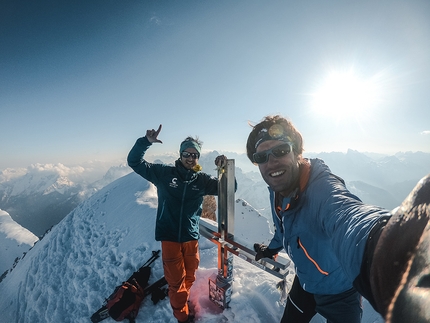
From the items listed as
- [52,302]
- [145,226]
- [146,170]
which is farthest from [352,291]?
[52,302]

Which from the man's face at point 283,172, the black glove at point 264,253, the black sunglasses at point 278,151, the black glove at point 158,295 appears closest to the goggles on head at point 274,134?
the black sunglasses at point 278,151

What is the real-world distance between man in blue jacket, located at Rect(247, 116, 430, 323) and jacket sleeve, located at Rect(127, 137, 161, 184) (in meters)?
2.36

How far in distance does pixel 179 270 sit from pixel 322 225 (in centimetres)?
295

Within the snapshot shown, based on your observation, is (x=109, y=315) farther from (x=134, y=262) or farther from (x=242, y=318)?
(x=242, y=318)

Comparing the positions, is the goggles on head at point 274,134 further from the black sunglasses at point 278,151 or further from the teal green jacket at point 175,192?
the teal green jacket at point 175,192

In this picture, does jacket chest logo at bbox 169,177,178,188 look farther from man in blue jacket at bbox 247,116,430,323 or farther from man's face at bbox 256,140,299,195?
man's face at bbox 256,140,299,195

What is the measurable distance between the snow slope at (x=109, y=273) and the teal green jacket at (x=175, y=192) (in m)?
1.37

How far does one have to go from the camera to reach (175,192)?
13.6 ft

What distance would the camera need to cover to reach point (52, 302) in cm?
683

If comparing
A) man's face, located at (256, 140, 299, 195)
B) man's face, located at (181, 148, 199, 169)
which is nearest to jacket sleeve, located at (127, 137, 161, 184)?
man's face, located at (181, 148, 199, 169)

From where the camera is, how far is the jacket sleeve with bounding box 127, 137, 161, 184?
437 centimetres

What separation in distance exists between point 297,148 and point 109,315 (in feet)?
18.1

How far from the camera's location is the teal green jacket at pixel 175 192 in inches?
160

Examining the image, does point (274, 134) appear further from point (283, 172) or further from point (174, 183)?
point (174, 183)
